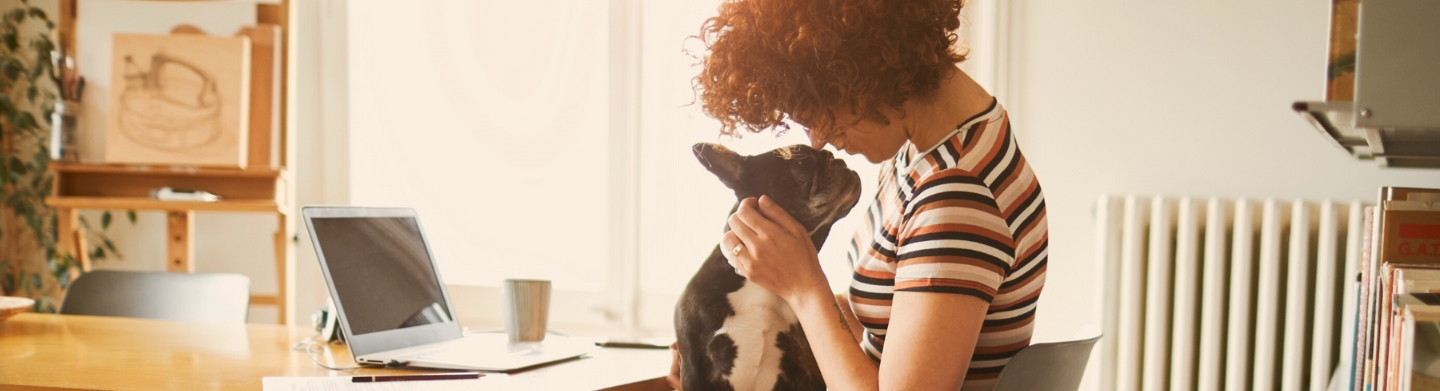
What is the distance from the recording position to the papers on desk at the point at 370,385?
1095mm

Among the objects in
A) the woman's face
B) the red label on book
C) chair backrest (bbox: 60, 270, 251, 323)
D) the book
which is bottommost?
chair backrest (bbox: 60, 270, 251, 323)

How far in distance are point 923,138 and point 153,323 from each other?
1.42 metres

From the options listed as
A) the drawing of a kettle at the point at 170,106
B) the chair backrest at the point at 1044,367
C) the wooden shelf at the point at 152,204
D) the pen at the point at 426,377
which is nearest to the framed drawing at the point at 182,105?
the drawing of a kettle at the point at 170,106

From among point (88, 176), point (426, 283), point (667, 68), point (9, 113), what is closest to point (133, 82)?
point (88, 176)

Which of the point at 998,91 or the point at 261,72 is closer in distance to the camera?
the point at 998,91

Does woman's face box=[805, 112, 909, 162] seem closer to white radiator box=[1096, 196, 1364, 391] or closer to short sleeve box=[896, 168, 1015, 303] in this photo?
short sleeve box=[896, 168, 1015, 303]

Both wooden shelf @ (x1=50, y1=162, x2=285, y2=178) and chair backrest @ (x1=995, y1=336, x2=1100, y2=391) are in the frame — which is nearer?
chair backrest @ (x1=995, y1=336, x2=1100, y2=391)

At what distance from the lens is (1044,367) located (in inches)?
34.2

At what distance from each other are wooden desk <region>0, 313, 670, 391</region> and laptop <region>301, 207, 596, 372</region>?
0.04 m

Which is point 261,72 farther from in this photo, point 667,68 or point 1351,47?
point 1351,47

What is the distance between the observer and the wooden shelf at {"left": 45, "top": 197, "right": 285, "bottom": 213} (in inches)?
98.5

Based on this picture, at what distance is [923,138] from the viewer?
0.94 m

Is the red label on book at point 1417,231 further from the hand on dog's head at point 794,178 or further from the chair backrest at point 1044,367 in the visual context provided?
the hand on dog's head at point 794,178

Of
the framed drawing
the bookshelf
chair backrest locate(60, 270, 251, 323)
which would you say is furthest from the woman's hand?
the framed drawing
